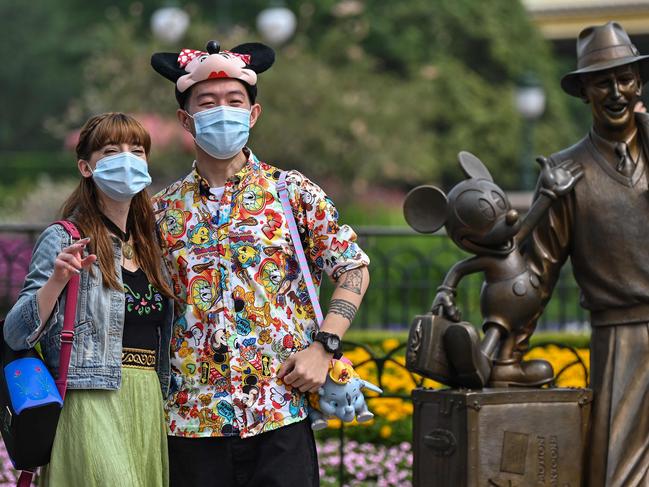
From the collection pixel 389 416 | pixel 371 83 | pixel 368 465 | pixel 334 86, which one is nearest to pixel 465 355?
pixel 368 465

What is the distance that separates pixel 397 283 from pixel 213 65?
26.8 feet

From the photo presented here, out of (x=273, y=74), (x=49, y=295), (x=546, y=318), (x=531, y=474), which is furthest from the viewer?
(x=273, y=74)

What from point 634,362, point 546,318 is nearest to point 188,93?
point 634,362

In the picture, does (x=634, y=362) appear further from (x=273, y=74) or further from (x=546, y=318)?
(x=273, y=74)

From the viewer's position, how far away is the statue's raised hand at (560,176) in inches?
185

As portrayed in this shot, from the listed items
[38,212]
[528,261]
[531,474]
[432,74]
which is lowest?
[531,474]

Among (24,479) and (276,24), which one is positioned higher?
(276,24)

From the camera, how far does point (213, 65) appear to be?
4.04 meters

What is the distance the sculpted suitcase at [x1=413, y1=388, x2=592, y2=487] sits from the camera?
14.7ft

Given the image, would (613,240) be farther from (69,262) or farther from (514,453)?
(69,262)

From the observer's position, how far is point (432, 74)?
90.5ft

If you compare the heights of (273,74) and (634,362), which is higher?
(273,74)

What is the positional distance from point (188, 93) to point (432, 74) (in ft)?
78.1

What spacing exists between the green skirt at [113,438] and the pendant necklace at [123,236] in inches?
13.9
